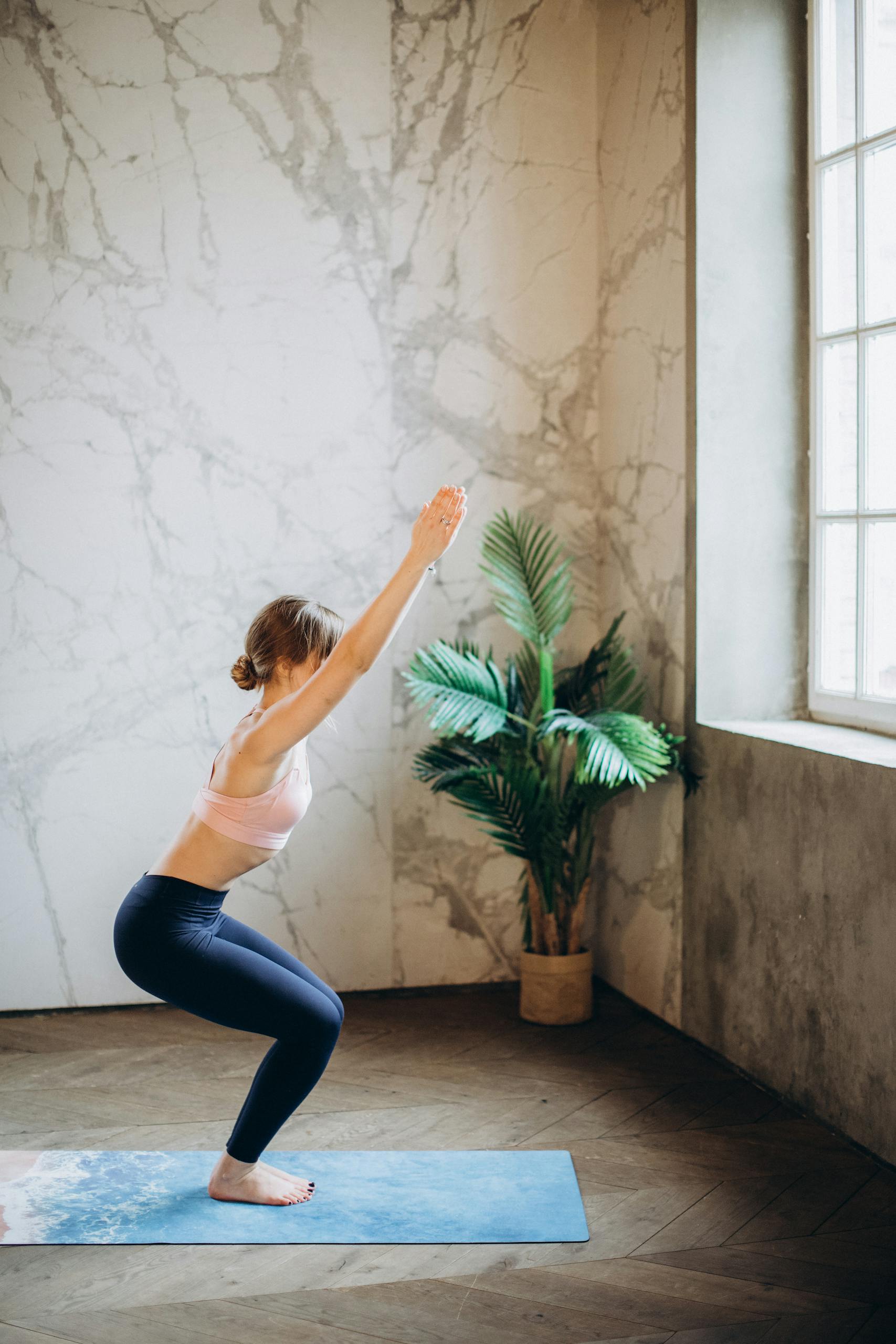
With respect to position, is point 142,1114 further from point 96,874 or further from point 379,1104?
point 96,874

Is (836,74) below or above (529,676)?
above

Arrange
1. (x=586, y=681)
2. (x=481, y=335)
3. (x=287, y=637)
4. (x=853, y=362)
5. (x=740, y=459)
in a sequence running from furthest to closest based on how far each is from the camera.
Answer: (x=481, y=335) → (x=586, y=681) → (x=740, y=459) → (x=853, y=362) → (x=287, y=637)

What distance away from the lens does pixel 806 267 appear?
3078 mm

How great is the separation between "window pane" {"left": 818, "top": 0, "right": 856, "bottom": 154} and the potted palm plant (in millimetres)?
1249

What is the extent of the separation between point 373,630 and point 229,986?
0.70m

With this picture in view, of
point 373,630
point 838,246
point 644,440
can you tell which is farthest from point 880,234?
point 373,630

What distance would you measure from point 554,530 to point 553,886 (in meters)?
1.09

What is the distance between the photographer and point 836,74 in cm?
298

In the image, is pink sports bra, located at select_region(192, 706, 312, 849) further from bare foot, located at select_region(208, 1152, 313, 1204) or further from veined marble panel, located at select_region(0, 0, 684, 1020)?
veined marble panel, located at select_region(0, 0, 684, 1020)

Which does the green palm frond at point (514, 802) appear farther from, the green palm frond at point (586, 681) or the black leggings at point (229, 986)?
the black leggings at point (229, 986)

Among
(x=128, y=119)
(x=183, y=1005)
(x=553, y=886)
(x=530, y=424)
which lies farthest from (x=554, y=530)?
(x=183, y=1005)

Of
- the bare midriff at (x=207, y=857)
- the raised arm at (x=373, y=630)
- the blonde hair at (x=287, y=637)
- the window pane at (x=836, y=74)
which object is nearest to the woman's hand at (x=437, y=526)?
the raised arm at (x=373, y=630)

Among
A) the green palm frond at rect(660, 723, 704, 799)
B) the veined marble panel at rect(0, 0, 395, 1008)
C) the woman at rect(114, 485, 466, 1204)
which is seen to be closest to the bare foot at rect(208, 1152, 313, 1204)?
the woman at rect(114, 485, 466, 1204)

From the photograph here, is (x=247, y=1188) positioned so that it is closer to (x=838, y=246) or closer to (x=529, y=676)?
(x=529, y=676)
